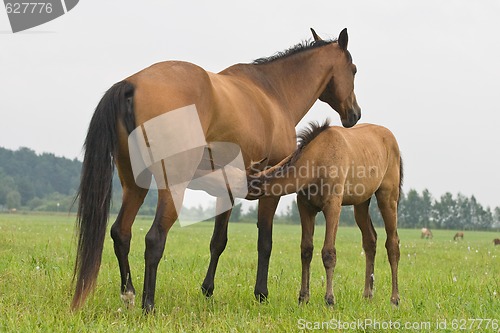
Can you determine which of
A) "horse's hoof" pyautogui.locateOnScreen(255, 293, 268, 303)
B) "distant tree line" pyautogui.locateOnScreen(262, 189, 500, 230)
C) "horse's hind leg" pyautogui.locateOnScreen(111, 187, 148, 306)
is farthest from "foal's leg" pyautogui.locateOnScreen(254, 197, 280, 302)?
"distant tree line" pyautogui.locateOnScreen(262, 189, 500, 230)

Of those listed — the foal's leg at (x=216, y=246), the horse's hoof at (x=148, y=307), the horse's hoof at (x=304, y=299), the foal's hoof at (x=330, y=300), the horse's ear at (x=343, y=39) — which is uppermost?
the horse's ear at (x=343, y=39)

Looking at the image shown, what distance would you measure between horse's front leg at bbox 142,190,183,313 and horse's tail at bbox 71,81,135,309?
46 cm

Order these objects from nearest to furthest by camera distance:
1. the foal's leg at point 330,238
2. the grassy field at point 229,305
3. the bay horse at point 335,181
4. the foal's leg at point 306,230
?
the grassy field at point 229,305 → the bay horse at point 335,181 → the foal's leg at point 330,238 → the foal's leg at point 306,230

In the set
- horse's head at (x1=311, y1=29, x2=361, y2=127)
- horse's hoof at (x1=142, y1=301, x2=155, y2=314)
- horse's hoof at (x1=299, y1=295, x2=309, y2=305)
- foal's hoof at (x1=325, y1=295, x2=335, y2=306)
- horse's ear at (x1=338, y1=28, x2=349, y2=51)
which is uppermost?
horse's ear at (x1=338, y1=28, x2=349, y2=51)

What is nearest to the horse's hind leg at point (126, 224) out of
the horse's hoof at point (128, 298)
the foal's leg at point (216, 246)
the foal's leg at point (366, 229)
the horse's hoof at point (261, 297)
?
the horse's hoof at point (128, 298)

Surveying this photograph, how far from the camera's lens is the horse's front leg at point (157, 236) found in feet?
16.4

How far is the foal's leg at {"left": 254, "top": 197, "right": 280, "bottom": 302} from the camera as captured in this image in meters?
6.38

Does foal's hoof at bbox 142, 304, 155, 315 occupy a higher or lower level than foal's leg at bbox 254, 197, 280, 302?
lower

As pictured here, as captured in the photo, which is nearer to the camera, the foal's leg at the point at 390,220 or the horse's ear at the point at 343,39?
the foal's leg at the point at 390,220

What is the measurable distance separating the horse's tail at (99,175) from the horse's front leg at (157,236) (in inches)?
18.3

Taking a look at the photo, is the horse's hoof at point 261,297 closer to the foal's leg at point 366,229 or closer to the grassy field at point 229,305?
the grassy field at point 229,305

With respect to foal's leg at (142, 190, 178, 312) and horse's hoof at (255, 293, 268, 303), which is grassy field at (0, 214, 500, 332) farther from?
foal's leg at (142, 190, 178, 312)

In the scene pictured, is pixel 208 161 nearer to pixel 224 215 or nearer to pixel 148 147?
pixel 148 147

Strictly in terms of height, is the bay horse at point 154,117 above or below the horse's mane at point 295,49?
below
